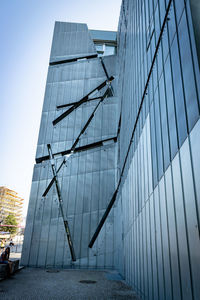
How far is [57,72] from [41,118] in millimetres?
5160

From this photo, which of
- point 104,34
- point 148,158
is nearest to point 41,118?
point 104,34

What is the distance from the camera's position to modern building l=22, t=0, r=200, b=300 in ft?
13.3

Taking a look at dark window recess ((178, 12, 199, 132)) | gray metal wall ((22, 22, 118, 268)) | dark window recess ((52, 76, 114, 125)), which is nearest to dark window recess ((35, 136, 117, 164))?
gray metal wall ((22, 22, 118, 268))

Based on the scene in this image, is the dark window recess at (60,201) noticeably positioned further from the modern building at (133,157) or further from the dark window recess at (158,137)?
the dark window recess at (158,137)

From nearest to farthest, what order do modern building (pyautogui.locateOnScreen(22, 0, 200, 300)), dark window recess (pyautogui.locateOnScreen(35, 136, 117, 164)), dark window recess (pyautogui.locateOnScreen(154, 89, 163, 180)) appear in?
modern building (pyautogui.locateOnScreen(22, 0, 200, 300))
dark window recess (pyautogui.locateOnScreen(154, 89, 163, 180))
dark window recess (pyautogui.locateOnScreen(35, 136, 117, 164))

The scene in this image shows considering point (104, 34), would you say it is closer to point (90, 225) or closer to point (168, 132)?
point (90, 225)

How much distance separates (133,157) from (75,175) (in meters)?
8.85

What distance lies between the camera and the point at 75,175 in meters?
17.9

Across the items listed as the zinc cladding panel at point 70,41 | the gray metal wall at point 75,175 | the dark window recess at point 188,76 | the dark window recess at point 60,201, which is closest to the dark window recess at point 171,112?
the dark window recess at point 188,76

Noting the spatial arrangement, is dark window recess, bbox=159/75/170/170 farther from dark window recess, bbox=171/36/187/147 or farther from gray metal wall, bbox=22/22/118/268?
gray metal wall, bbox=22/22/118/268

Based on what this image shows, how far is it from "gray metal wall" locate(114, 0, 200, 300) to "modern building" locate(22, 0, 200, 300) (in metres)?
0.02

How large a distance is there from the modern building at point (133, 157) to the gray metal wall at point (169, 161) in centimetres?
2

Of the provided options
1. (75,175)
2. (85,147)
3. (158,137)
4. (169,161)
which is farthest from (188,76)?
(85,147)

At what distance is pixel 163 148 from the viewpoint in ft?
18.0
